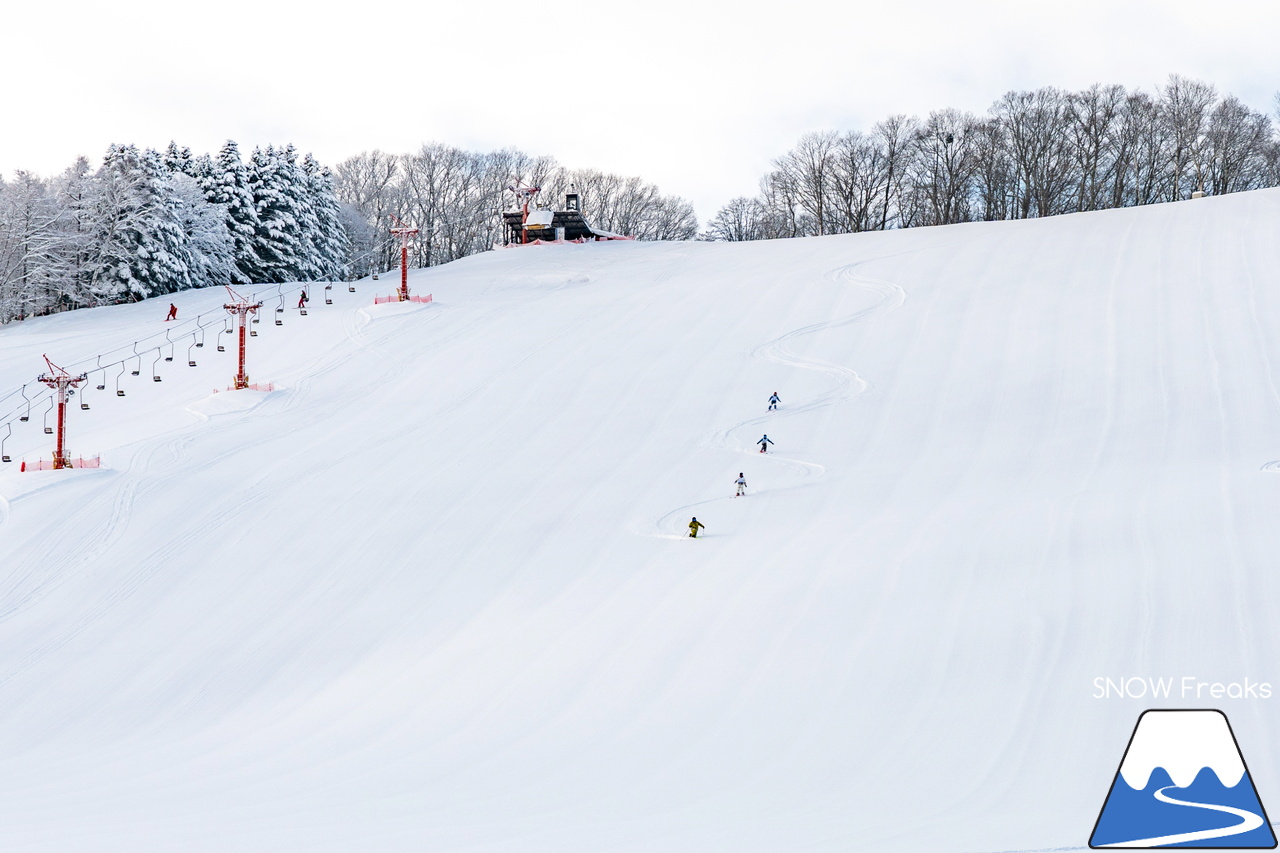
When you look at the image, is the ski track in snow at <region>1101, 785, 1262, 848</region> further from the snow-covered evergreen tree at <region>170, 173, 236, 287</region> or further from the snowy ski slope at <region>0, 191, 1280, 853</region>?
the snow-covered evergreen tree at <region>170, 173, 236, 287</region>

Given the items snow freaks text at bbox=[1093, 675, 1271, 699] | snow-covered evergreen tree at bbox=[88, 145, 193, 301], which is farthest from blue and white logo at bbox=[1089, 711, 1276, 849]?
snow-covered evergreen tree at bbox=[88, 145, 193, 301]

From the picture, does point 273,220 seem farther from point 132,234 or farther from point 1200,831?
point 1200,831

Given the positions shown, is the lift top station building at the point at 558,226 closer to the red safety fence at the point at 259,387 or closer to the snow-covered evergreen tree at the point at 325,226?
the snow-covered evergreen tree at the point at 325,226

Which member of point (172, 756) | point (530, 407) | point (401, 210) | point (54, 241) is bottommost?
point (172, 756)

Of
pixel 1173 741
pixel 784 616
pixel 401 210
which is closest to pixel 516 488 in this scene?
pixel 784 616

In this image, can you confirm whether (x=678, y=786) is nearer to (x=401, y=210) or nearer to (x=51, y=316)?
(x=51, y=316)

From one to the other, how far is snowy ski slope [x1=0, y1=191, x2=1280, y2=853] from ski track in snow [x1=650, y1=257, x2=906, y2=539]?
16cm

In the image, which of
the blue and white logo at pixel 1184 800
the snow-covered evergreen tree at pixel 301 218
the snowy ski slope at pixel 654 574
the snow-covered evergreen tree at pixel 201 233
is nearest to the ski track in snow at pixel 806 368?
the snowy ski slope at pixel 654 574

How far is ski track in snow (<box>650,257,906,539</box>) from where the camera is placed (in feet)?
81.1

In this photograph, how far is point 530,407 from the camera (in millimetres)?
31797

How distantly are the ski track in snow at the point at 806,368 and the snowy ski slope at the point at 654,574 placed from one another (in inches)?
6.3

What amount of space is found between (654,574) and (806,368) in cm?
1496

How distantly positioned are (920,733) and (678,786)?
11.7ft

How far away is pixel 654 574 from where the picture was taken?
67.6 feet
